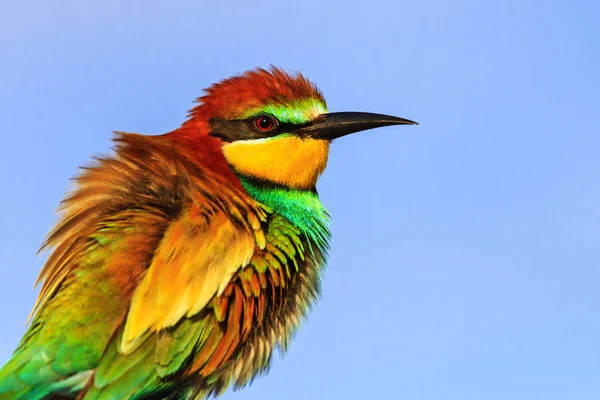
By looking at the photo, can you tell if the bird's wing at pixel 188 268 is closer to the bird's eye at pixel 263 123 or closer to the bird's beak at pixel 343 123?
the bird's eye at pixel 263 123

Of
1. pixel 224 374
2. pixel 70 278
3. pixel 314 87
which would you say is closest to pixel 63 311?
pixel 70 278

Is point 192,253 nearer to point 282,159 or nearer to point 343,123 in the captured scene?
point 282,159

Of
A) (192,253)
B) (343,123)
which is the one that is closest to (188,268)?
(192,253)

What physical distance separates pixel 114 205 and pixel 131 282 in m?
0.42

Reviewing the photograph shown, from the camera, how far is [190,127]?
368 cm

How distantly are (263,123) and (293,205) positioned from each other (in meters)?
0.37

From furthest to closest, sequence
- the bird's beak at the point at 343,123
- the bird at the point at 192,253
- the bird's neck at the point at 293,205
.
A: 1. the bird's beak at the point at 343,123
2. the bird's neck at the point at 293,205
3. the bird at the point at 192,253

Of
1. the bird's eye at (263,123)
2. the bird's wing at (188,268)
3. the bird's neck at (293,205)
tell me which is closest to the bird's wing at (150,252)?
the bird's wing at (188,268)

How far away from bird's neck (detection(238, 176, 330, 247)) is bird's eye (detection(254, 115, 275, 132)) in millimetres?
224

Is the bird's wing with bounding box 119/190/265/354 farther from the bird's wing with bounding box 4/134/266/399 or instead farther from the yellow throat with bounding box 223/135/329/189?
the yellow throat with bounding box 223/135/329/189

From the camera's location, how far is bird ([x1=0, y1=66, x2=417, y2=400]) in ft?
9.83

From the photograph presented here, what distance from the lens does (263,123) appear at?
144 inches

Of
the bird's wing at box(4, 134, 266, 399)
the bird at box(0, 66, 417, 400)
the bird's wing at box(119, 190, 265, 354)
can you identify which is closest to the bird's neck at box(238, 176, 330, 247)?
the bird at box(0, 66, 417, 400)

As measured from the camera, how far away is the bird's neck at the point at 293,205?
3.61 meters
